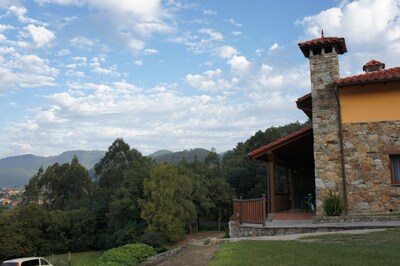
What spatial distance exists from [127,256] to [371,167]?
917 cm

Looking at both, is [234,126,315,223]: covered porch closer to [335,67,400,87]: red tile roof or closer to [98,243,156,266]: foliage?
[335,67,400,87]: red tile roof

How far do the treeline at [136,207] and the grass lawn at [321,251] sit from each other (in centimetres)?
Result: 2632

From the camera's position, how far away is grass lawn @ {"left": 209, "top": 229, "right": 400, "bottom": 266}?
738 cm

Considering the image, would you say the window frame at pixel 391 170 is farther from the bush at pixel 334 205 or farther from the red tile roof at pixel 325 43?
the red tile roof at pixel 325 43

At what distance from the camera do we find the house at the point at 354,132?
1384 cm

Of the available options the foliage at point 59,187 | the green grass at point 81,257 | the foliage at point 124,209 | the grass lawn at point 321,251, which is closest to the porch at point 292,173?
the grass lawn at point 321,251

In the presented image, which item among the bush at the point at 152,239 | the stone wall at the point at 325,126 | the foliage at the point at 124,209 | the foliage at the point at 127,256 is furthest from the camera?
the foliage at the point at 124,209

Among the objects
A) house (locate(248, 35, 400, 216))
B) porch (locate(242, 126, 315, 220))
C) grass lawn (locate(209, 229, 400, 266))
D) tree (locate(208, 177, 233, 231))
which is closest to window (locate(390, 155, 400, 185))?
house (locate(248, 35, 400, 216))

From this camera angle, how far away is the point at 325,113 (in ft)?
48.7

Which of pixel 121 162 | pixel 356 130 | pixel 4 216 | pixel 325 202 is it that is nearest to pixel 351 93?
pixel 356 130

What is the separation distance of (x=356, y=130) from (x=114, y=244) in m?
38.5

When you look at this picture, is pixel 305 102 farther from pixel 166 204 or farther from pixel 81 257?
pixel 81 257

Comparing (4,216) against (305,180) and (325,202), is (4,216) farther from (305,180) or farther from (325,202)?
(325,202)

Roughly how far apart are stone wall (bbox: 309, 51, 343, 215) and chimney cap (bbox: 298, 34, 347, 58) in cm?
34
